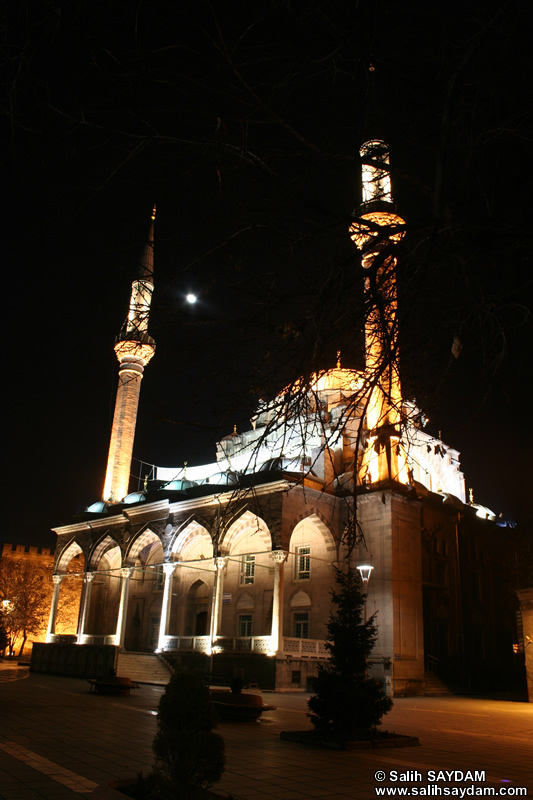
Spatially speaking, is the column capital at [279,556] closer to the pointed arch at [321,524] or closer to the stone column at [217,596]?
the pointed arch at [321,524]

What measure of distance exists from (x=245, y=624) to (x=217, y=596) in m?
4.11

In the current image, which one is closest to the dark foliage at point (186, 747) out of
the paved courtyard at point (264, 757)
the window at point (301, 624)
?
the paved courtyard at point (264, 757)

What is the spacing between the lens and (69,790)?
18.1ft

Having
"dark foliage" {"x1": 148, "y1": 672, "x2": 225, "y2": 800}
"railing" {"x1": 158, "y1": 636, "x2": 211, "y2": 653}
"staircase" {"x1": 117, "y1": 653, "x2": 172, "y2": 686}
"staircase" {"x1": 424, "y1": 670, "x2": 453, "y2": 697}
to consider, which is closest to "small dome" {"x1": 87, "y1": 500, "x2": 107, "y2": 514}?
"staircase" {"x1": 117, "y1": 653, "x2": 172, "y2": 686}

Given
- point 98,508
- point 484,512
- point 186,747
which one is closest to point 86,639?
point 98,508

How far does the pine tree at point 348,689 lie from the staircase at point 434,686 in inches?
626

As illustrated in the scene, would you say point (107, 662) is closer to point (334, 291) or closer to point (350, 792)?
point (350, 792)

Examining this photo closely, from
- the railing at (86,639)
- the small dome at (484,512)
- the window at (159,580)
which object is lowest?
the railing at (86,639)

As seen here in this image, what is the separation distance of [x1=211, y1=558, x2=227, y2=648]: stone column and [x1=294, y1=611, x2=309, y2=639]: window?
358 cm

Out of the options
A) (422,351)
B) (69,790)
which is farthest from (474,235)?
(69,790)

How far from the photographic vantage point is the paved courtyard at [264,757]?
5.84 m

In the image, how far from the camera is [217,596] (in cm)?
2630

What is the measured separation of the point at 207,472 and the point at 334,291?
3626 cm

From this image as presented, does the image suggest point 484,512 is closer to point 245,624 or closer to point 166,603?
point 245,624
